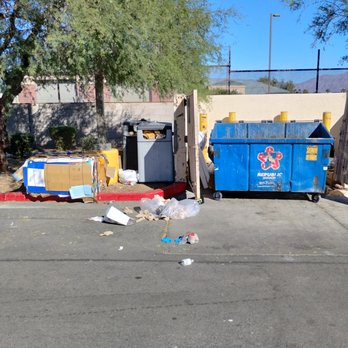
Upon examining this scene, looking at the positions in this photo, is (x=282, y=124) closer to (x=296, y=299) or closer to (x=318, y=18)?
(x=318, y=18)

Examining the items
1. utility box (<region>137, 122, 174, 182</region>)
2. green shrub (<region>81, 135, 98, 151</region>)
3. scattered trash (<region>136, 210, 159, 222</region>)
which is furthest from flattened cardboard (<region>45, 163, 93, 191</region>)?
green shrub (<region>81, 135, 98, 151</region>)

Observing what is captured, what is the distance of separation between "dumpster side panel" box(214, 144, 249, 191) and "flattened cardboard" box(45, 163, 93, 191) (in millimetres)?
2455

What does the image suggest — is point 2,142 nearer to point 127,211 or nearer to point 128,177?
point 128,177

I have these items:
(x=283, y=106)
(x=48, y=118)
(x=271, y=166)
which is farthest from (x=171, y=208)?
(x=48, y=118)

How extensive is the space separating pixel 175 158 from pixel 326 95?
7.06 meters

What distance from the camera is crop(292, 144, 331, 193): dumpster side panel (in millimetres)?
7285

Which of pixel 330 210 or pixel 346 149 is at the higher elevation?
pixel 346 149

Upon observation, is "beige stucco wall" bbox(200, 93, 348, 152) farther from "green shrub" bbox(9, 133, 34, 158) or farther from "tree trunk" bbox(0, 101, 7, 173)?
"tree trunk" bbox(0, 101, 7, 173)

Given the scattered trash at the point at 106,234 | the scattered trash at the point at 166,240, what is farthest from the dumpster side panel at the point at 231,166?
the scattered trash at the point at 106,234

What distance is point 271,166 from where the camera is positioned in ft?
24.5

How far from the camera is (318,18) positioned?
964 centimetres

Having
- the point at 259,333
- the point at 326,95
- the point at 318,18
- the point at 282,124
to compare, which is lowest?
the point at 259,333

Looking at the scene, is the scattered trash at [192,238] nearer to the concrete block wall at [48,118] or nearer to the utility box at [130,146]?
the utility box at [130,146]

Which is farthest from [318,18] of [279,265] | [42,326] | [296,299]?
[42,326]
